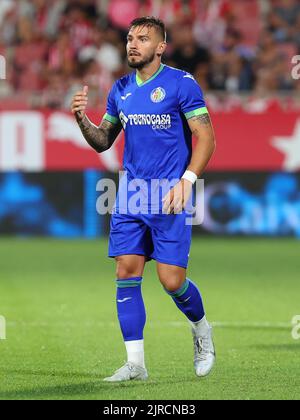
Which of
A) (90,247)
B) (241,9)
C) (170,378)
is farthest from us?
(241,9)

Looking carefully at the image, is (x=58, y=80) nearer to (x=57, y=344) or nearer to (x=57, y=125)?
(x=57, y=125)

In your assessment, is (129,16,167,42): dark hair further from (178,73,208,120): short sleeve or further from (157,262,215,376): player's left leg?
(157,262,215,376): player's left leg

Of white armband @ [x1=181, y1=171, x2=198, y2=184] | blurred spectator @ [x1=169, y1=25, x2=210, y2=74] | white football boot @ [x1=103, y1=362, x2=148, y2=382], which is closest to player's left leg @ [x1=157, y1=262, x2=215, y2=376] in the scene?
white football boot @ [x1=103, y1=362, x2=148, y2=382]

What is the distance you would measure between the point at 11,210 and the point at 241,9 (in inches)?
233

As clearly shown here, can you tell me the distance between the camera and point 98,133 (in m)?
7.45

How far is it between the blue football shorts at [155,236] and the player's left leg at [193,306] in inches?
2.7

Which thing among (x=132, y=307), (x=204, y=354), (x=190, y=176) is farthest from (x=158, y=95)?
(x=204, y=354)

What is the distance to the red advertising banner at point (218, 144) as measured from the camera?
1791cm

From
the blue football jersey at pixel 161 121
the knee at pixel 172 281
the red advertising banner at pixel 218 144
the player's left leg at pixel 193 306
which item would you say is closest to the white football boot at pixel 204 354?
the player's left leg at pixel 193 306

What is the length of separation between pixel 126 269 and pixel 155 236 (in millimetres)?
287

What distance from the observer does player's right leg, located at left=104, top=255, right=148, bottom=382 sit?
23.5 ft

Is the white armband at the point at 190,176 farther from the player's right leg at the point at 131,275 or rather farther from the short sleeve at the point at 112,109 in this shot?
the short sleeve at the point at 112,109

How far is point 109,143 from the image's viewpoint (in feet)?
24.7
